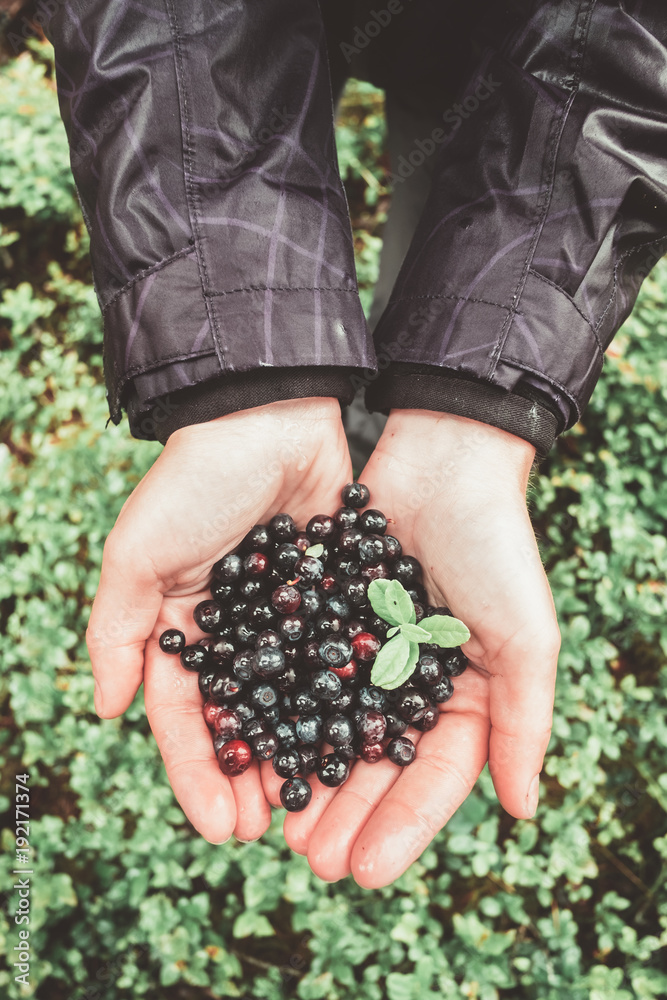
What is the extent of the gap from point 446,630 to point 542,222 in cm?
119

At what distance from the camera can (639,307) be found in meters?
3.37

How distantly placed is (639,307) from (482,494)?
189cm

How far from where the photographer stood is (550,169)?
1890 mm

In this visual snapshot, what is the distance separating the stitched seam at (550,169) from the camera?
1798 mm

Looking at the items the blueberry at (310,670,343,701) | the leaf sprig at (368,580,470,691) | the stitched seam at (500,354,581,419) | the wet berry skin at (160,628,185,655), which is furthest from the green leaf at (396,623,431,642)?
the stitched seam at (500,354,581,419)

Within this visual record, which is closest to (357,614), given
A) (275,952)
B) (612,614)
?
(612,614)

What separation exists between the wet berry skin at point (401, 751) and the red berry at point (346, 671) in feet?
0.75

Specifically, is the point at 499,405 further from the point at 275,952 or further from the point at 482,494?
the point at 275,952

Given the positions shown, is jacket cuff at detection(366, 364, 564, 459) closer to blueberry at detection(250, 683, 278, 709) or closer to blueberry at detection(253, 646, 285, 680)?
blueberry at detection(253, 646, 285, 680)

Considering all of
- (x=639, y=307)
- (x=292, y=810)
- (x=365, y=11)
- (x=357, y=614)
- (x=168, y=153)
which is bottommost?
(x=292, y=810)

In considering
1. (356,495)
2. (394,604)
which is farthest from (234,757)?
(356,495)

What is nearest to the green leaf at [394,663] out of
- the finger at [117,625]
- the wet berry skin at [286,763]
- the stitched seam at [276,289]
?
the wet berry skin at [286,763]

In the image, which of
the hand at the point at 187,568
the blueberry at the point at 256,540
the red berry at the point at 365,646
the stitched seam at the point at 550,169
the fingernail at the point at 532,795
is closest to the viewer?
the stitched seam at the point at 550,169

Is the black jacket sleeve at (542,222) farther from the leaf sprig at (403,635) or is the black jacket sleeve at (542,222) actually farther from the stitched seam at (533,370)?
the leaf sprig at (403,635)
